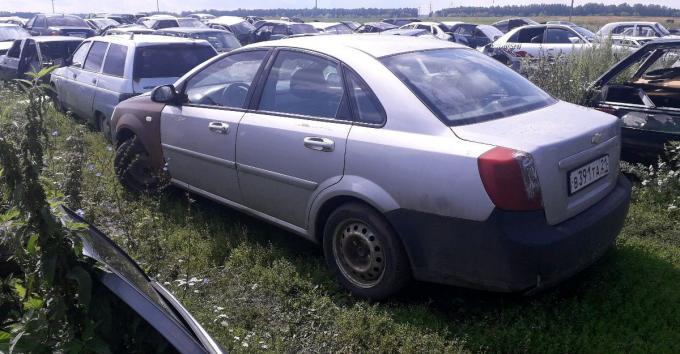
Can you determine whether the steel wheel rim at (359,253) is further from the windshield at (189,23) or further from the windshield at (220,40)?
the windshield at (189,23)

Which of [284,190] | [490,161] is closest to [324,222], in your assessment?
[284,190]

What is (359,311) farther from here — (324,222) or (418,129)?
(418,129)

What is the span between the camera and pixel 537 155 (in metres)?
3.11

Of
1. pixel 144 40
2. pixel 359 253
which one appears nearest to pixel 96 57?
pixel 144 40

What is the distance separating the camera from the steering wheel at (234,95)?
457 cm

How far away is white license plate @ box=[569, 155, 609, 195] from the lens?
331 cm

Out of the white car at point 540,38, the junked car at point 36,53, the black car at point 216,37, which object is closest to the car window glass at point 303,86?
the junked car at point 36,53

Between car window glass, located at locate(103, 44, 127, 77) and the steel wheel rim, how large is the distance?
16.4 feet

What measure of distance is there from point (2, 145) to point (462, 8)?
75.0 metres

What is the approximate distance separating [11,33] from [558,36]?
15566mm

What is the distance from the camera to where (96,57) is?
8.39 meters

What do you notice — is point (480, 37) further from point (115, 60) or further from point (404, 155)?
point (404, 155)

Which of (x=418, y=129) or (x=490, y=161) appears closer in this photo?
(x=490, y=161)

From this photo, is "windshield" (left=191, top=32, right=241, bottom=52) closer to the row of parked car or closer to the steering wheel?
the row of parked car
